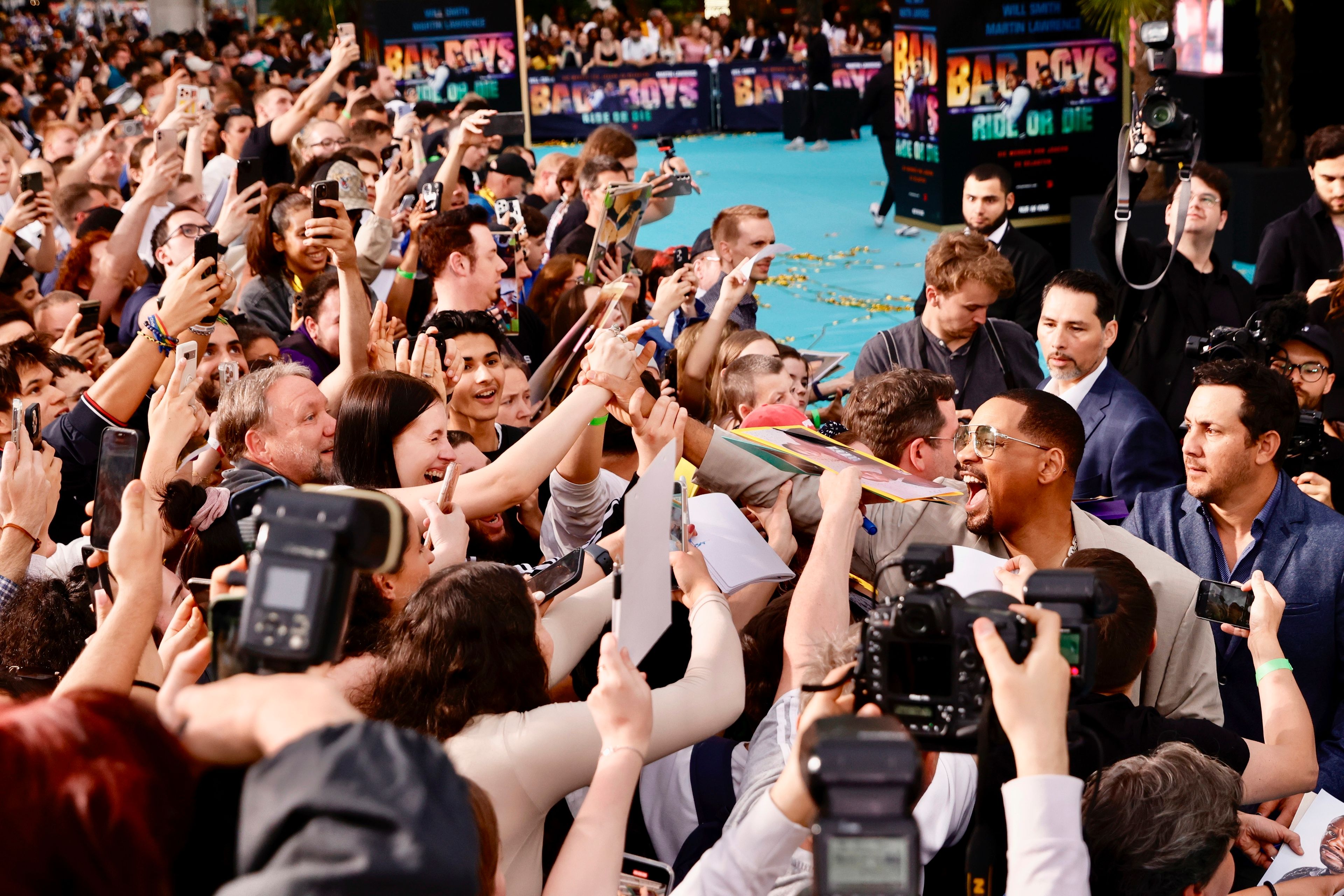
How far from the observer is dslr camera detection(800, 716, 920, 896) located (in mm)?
1184

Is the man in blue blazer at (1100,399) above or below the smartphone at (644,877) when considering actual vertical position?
above

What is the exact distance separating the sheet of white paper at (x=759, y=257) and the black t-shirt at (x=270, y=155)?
4175 mm

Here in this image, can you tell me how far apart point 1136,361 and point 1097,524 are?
246cm

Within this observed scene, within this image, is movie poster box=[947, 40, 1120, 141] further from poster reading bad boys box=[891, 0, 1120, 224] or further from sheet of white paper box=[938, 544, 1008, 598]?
sheet of white paper box=[938, 544, 1008, 598]

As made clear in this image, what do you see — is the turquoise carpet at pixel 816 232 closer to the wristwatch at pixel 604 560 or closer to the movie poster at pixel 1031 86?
the movie poster at pixel 1031 86

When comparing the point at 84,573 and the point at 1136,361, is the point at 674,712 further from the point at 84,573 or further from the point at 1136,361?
the point at 1136,361

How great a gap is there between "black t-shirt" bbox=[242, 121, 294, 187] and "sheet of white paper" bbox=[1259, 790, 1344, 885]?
23.5 ft

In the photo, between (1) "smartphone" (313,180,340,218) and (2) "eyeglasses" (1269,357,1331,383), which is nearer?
(1) "smartphone" (313,180,340,218)

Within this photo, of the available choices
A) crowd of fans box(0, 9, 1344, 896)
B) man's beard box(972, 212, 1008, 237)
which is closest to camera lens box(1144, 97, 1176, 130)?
crowd of fans box(0, 9, 1344, 896)

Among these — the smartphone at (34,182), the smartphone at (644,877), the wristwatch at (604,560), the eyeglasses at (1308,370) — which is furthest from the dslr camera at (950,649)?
the smartphone at (34,182)

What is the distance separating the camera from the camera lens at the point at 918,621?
1644 millimetres

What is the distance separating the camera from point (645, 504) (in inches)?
82.1

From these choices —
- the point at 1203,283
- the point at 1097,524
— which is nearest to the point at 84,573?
the point at 1097,524

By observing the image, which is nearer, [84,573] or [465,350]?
[84,573]
